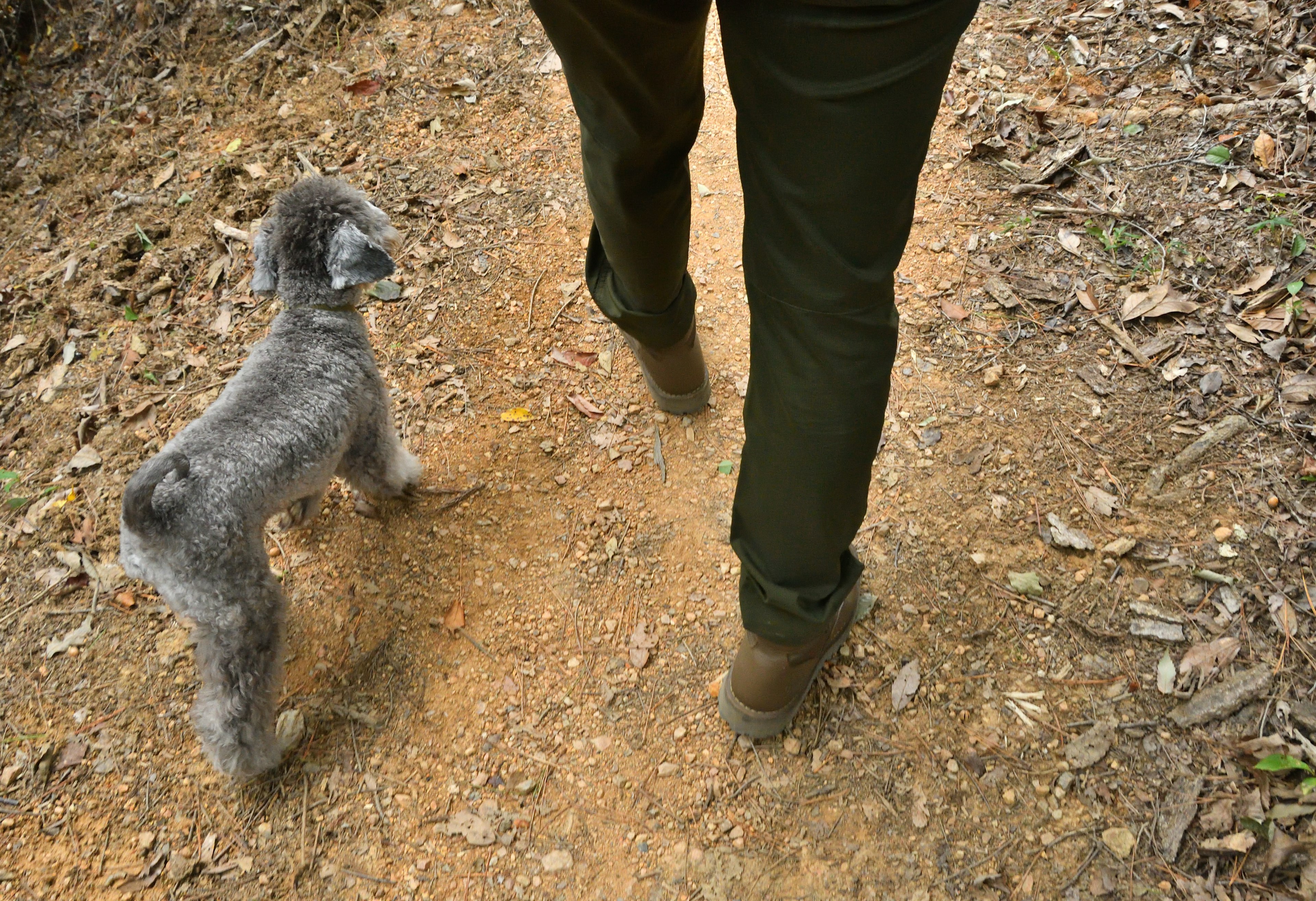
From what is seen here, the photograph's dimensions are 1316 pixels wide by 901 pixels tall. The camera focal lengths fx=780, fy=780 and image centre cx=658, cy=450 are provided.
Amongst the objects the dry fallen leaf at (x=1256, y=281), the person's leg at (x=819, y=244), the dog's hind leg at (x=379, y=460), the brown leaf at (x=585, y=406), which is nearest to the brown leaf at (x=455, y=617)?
the dog's hind leg at (x=379, y=460)

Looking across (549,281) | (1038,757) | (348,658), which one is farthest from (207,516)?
(1038,757)

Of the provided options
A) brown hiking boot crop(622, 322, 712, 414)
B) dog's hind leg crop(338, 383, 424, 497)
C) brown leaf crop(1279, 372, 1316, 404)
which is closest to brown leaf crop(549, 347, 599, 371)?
brown hiking boot crop(622, 322, 712, 414)

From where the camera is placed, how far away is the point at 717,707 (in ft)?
8.87

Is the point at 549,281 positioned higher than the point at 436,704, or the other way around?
the point at 549,281

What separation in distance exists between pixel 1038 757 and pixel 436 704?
203 centimetres

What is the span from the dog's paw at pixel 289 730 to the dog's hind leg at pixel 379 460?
0.88 metres

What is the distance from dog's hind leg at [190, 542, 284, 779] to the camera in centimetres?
259

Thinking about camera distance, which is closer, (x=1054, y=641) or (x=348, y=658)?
(x=1054, y=641)

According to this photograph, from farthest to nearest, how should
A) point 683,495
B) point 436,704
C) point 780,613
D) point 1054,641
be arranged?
point 683,495, point 436,704, point 1054,641, point 780,613

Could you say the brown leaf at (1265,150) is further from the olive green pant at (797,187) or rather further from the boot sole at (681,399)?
the olive green pant at (797,187)

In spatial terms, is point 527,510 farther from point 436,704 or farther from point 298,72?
point 298,72

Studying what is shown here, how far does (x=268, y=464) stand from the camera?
2641mm

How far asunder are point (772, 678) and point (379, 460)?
1.76 metres

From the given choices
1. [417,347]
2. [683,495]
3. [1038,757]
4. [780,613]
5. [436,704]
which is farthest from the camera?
[417,347]
